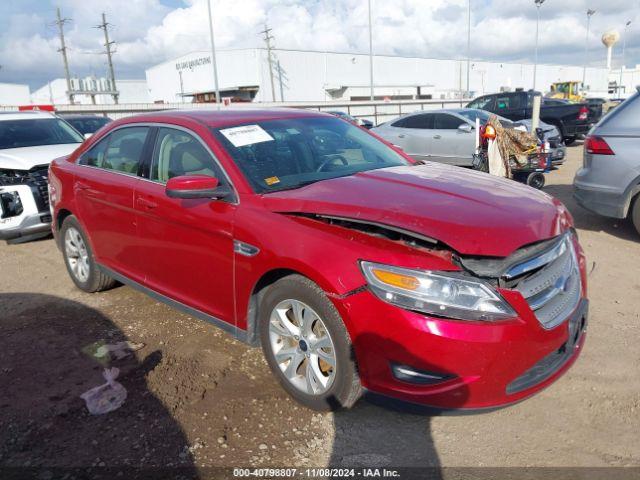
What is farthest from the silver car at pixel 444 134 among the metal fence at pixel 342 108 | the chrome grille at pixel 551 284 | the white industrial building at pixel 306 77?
the white industrial building at pixel 306 77

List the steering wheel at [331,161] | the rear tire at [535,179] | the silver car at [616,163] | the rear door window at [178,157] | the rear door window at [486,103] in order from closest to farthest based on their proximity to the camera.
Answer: the rear door window at [178,157] < the steering wheel at [331,161] < the silver car at [616,163] < the rear tire at [535,179] < the rear door window at [486,103]

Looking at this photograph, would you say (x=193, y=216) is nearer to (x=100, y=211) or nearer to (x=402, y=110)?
(x=100, y=211)

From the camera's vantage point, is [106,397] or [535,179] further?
[535,179]

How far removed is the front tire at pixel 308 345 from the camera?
258 centimetres

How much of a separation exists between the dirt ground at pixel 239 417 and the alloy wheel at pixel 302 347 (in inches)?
8.0

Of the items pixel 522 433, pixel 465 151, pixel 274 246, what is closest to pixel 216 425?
pixel 274 246

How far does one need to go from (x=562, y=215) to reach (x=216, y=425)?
2.29 m

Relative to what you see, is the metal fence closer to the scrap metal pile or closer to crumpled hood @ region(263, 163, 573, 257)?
the scrap metal pile

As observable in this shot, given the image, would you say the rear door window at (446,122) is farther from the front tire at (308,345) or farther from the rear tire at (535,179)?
the front tire at (308,345)

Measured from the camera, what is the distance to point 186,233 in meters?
3.36

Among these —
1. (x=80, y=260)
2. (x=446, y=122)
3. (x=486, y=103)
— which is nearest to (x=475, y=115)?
(x=446, y=122)

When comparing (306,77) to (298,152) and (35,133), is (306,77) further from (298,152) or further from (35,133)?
(298,152)

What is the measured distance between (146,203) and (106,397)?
133 centimetres

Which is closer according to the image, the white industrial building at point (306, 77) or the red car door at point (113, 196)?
the red car door at point (113, 196)
